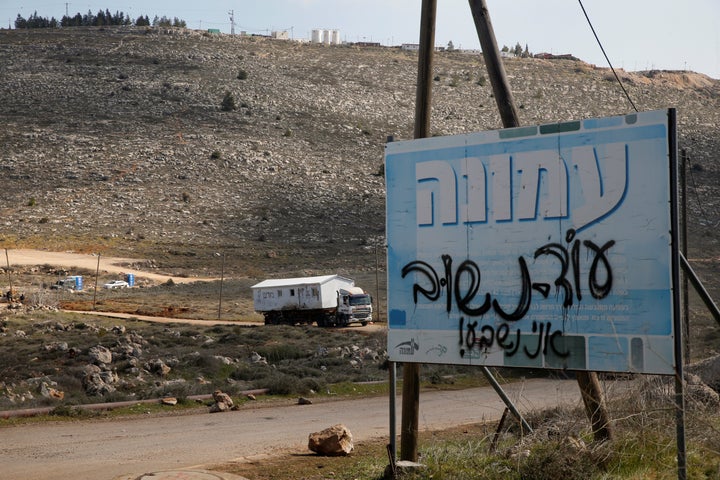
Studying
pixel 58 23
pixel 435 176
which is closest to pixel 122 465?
pixel 435 176

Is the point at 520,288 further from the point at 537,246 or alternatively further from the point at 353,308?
the point at 353,308

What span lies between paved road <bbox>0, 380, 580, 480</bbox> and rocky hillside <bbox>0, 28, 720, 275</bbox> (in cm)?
4520

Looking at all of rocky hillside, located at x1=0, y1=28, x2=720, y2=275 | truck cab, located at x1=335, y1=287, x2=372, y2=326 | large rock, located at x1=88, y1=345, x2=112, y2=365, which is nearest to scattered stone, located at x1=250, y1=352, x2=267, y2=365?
large rock, located at x1=88, y1=345, x2=112, y2=365

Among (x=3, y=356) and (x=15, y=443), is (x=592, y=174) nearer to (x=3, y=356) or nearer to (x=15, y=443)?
(x=15, y=443)

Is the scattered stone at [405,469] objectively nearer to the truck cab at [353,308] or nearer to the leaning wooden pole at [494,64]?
the leaning wooden pole at [494,64]

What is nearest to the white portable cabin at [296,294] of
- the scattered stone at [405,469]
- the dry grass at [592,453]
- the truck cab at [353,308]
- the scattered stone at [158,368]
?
the truck cab at [353,308]

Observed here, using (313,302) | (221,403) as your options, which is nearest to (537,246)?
(221,403)

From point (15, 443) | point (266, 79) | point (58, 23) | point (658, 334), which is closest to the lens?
point (658, 334)

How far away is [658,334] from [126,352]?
18.0 metres

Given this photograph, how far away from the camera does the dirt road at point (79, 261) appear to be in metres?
59.3

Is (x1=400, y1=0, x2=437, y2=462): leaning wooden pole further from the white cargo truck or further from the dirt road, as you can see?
the dirt road

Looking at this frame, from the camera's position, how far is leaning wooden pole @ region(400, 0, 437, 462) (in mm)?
8531

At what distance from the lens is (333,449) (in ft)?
34.8

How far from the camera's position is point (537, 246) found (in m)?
7.61
